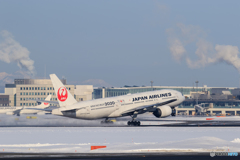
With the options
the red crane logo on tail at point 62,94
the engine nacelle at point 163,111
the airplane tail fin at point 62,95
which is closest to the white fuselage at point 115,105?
the airplane tail fin at point 62,95

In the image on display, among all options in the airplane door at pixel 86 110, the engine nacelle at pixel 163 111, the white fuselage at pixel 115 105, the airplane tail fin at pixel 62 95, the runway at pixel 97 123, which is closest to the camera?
the white fuselage at pixel 115 105

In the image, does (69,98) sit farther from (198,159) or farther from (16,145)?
(198,159)

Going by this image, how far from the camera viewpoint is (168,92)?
73188 millimetres

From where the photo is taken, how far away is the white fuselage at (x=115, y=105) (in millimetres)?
64438

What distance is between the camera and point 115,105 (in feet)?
221

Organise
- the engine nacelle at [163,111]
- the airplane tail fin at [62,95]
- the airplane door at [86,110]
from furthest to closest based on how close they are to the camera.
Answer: the engine nacelle at [163,111], the airplane door at [86,110], the airplane tail fin at [62,95]

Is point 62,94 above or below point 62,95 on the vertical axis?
above

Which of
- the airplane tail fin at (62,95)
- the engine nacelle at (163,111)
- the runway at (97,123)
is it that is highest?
the airplane tail fin at (62,95)

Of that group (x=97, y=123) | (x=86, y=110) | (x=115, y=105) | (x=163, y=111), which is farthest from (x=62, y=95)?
(x=163, y=111)

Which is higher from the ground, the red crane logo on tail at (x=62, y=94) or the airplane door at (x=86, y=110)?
the red crane logo on tail at (x=62, y=94)

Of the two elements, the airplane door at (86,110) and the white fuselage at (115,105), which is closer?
the white fuselage at (115,105)

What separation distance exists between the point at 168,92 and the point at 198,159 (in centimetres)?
4385

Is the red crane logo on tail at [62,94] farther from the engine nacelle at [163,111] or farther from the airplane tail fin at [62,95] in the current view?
the engine nacelle at [163,111]

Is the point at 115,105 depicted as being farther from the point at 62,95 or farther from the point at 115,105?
the point at 62,95
